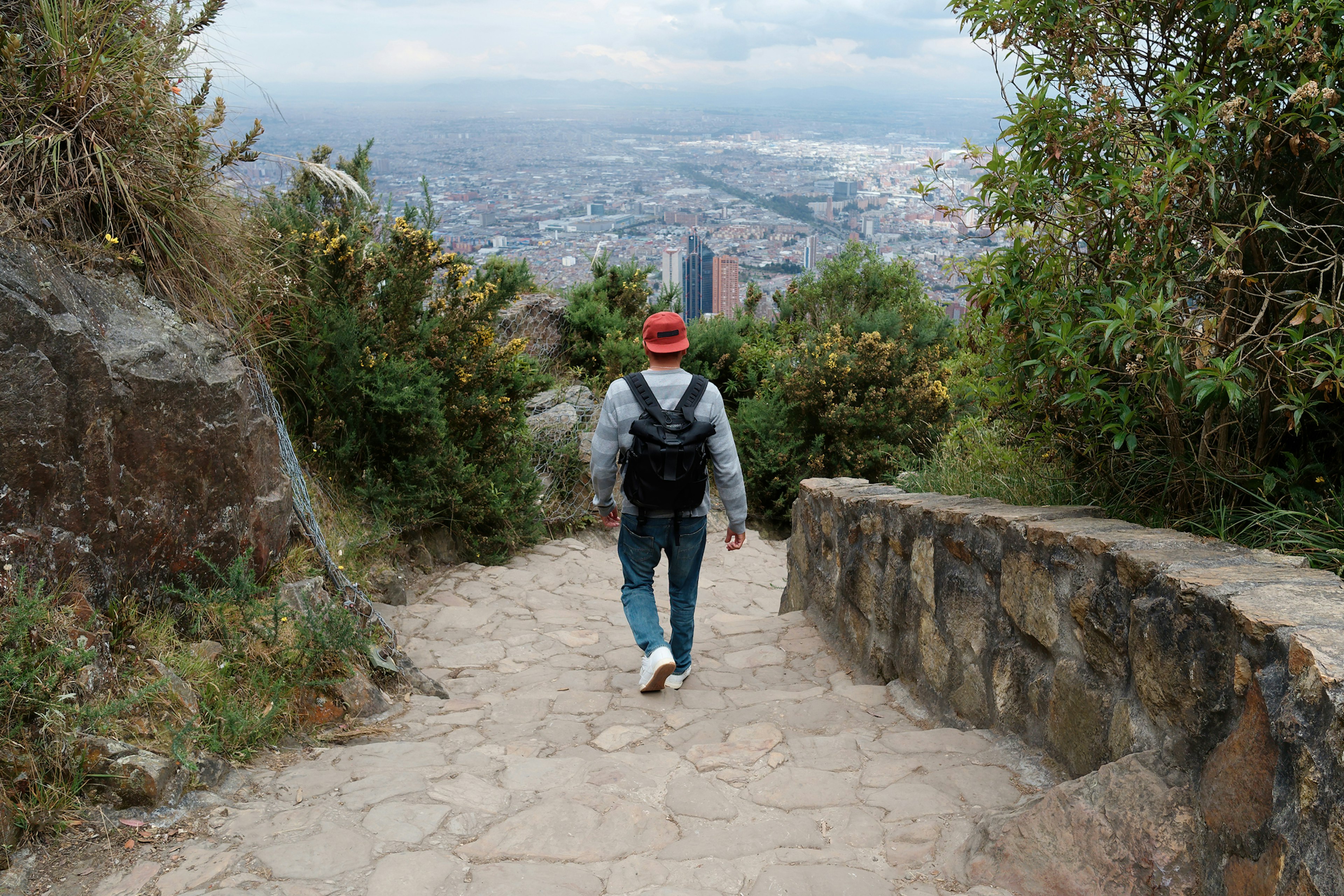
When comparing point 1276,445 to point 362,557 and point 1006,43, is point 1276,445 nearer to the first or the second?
point 1006,43

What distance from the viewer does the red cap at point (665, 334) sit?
4383mm

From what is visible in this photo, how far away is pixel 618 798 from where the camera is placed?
3.10m

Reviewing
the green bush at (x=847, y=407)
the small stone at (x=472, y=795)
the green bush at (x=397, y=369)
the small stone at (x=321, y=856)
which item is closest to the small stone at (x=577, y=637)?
the green bush at (x=397, y=369)

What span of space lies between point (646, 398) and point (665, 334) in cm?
35

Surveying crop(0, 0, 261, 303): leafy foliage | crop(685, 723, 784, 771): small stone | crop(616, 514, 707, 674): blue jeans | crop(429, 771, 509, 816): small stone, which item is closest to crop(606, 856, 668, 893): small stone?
crop(429, 771, 509, 816): small stone

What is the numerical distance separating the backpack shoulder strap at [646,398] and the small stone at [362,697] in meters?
1.83

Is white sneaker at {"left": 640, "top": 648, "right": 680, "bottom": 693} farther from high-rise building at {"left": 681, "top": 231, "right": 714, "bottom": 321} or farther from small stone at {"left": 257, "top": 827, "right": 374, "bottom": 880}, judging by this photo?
high-rise building at {"left": 681, "top": 231, "right": 714, "bottom": 321}

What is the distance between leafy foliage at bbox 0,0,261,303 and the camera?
3.73 meters

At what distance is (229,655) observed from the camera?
3762 mm

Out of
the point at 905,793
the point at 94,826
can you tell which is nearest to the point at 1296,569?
the point at 905,793

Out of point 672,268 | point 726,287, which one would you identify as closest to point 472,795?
point 672,268

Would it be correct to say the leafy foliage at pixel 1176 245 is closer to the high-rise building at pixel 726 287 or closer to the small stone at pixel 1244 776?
the small stone at pixel 1244 776

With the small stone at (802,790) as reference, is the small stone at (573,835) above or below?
above

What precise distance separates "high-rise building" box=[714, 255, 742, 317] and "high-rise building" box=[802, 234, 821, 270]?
136cm
